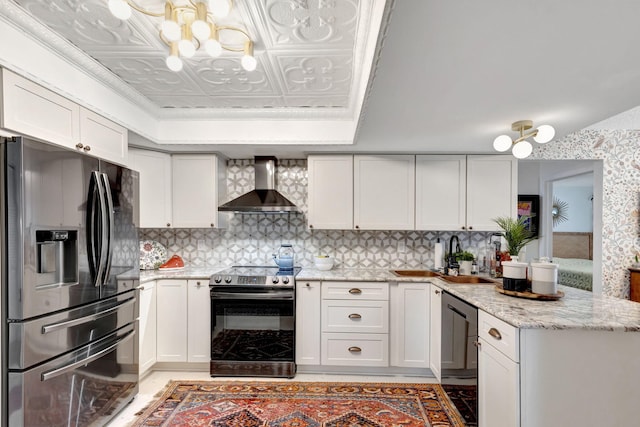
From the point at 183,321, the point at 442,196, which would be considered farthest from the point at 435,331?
the point at 183,321

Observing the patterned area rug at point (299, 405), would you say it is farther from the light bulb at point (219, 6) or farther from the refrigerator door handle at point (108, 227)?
the light bulb at point (219, 6)

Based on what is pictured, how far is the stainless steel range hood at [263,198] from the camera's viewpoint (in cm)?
327

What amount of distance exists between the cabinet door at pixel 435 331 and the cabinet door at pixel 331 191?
1.07 meters

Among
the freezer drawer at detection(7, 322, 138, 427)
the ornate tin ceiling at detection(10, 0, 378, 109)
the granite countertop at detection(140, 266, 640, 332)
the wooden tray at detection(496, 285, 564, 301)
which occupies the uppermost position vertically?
the ornate tin ceiling at detection(10, 0, 378, 109)

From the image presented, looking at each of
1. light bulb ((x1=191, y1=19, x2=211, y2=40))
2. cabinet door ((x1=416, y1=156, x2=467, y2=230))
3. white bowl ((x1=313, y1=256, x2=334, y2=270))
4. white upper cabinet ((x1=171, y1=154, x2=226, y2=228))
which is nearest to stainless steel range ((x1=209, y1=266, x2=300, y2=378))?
white bowl ((x1=313, y1=256, x2=334, y2=270))

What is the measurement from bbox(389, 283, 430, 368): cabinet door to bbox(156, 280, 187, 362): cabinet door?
Result: 196 cm

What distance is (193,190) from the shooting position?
342 centimetres

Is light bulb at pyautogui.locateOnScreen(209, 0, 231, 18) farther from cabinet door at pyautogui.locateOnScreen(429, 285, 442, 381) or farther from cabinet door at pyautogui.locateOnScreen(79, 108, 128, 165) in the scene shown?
cabinet door at pyautogui.locateOnScreen(429, 285, 442, 381)

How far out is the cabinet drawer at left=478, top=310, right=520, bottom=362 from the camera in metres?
1.59

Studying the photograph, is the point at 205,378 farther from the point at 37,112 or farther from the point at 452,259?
the point at 452,259

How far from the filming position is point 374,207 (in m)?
3.40

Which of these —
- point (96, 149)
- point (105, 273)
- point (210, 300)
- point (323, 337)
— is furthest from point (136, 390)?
point (96, 149)

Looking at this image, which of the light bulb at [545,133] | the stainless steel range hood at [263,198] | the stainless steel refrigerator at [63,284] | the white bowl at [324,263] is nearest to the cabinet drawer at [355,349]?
the white bowl at [324,263]

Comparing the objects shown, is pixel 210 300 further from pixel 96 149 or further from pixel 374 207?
pixel 374 207
